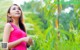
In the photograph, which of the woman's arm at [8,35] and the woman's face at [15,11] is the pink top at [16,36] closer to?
the woman's arm at [8,35]

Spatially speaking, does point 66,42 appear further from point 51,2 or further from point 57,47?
point 51,2

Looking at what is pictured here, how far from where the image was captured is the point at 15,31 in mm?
2371

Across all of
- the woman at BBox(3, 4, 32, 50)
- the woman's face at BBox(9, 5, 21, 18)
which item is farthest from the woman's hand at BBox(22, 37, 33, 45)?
the woman's face at BBox(9, 5, 21, 18)

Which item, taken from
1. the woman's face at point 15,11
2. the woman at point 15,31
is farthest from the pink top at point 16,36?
the woman's face at point 15,11

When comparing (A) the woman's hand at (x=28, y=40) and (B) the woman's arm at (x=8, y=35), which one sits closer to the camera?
(B) the woman's arm at (x=8, y=35)

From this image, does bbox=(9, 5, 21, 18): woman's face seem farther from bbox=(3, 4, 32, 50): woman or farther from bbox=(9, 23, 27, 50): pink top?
bbox=(9, 23, 27, 50): pink top

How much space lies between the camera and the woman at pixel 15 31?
2359 millimetres

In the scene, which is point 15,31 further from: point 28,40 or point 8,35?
point 28,40

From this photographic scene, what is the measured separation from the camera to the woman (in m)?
2.36

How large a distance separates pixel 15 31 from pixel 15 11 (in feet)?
0.86

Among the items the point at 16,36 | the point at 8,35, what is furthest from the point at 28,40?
the point at 8,35

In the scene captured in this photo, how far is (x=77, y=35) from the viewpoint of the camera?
9.29 feet

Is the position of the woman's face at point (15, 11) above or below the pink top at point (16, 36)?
above

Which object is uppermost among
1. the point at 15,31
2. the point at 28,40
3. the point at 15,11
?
the point at 15,11
